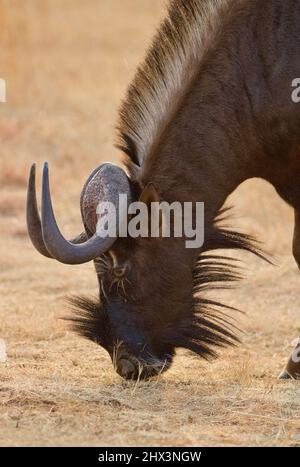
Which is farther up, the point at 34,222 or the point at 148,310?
the point at 34,222

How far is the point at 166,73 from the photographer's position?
7.12m

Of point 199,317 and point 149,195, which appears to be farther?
point 199,317

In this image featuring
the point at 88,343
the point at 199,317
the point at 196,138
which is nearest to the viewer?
the point at 196,138

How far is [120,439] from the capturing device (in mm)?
5926

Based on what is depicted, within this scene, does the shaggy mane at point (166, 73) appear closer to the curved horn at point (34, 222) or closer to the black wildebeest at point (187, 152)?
the black wildebeest at point (187, 152)

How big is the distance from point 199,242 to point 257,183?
630 cm

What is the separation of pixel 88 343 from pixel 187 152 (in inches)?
79.8

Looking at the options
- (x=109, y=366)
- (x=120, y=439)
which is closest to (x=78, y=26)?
(x=109, y=366)

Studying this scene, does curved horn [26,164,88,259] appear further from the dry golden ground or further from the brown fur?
the dry golden ground

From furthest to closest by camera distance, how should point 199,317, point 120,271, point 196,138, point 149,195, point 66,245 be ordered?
point 199,317 < point 196,138 < point 120,271 < point 149,195 < point 66,245

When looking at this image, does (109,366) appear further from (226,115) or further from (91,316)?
(226,115)

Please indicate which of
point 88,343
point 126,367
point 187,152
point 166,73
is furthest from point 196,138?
point 88,343

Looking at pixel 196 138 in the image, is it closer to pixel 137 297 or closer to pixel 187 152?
pixel 187 152
